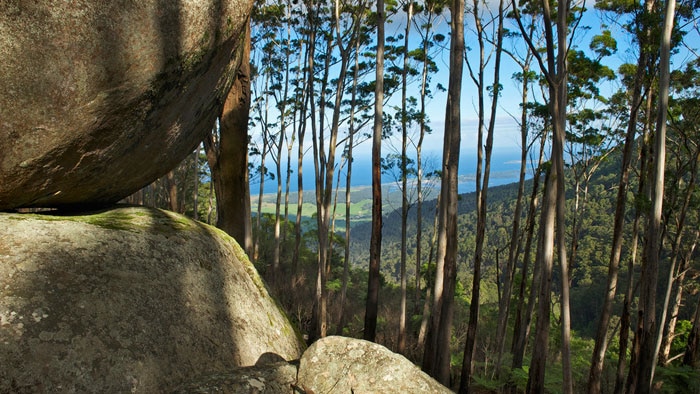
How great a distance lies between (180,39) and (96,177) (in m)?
1.52

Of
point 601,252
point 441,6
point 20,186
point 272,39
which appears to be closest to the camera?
point 20,186

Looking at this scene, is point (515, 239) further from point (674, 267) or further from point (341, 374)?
point (341, 374)

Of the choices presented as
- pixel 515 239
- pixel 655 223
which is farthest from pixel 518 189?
pixel 655 223

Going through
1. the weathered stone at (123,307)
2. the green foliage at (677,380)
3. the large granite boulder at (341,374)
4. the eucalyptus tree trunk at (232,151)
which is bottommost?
the green foliage at (677,380)

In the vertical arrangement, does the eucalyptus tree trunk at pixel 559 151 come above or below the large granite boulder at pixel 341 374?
above

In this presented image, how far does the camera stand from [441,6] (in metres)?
19.4

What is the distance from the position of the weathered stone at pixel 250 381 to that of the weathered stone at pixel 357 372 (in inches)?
4.5

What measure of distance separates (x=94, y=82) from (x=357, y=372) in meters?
2.98

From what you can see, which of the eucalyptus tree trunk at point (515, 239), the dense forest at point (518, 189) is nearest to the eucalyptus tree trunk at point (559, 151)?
the dense forest at point (518, 189)

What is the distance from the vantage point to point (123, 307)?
3.27 meters

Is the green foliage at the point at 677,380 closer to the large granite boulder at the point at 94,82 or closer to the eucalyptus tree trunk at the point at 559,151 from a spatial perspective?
the eucalyptus tree trunk at the point at 559,151

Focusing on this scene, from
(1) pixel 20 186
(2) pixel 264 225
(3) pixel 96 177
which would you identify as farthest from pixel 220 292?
(2) pixel 264 225

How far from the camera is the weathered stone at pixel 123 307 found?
2.76 metres

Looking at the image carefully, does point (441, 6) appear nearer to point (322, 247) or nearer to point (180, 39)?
point (322, 247)
